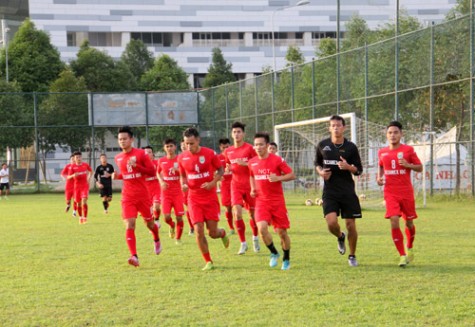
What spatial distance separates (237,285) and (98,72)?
52.5m

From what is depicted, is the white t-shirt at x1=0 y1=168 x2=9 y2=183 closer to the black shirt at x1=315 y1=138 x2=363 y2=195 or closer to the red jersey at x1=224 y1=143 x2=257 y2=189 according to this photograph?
the red jersey at x1=224 y1=143 x2=257 y2=189

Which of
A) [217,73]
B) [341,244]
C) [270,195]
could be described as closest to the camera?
[270,195]

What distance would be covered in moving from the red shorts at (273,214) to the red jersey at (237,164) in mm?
2573

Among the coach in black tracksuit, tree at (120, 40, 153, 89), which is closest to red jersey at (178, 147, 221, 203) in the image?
the coach in black tracksuit

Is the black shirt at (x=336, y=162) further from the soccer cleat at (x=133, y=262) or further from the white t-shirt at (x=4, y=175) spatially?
the white t-shirt at (x=4, y=175)

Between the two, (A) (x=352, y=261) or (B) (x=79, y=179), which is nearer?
(A) (x=352, y=261)

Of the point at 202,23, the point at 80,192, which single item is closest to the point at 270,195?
the point at 80,192

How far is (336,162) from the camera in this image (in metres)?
10.8

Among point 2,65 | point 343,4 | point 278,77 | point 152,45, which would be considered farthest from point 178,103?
point 343,4

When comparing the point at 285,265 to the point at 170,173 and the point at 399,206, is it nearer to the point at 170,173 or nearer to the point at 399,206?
Answer: the point at 399,206

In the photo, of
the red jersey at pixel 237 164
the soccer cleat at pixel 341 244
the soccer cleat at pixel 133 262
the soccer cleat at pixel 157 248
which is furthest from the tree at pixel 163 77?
the soccer cleat at pixel 133 262

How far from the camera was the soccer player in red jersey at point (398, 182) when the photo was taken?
36.0ft

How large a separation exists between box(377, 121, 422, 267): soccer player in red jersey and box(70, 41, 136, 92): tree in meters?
50.4

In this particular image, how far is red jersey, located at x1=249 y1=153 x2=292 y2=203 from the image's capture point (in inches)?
430
